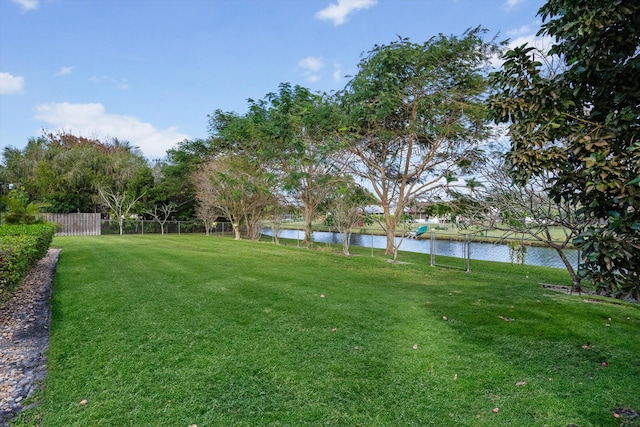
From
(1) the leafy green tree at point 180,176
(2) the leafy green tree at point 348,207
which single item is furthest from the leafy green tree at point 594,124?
(1) the leafy green tree at point 180,176

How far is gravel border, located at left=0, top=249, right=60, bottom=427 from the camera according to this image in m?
2.66

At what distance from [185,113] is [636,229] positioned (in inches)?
730

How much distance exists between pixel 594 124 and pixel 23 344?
5493 mm

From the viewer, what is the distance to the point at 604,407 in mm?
2428

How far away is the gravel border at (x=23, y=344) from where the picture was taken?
2.66 meters

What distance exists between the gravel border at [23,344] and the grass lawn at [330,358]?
145mm

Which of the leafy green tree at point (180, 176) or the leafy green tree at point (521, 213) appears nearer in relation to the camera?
the leafy green tree at point (521, 213)

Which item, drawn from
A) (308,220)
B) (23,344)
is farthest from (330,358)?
(308,220)

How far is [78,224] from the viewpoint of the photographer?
22.4 metres

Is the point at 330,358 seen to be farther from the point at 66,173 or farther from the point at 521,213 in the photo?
the point at 66,173

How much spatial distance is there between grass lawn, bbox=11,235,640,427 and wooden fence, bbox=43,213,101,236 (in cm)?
1961

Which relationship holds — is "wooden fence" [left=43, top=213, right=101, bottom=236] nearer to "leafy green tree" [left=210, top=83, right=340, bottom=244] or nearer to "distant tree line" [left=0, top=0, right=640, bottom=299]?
"distant tree line" [left=0, top=0, right=640, bottom=299]

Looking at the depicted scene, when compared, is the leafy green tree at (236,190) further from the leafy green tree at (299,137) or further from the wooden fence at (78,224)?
the wooden fence at (78,224)

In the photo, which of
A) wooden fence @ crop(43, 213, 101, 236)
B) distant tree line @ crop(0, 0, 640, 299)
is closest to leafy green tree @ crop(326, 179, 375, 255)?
distant tree line @ crop(0, 0, 640, 299)
